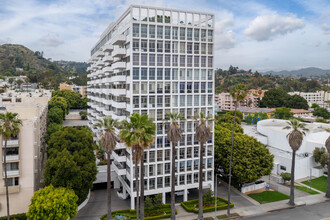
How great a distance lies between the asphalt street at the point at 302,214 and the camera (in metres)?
38.7

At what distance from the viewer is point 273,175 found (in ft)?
188

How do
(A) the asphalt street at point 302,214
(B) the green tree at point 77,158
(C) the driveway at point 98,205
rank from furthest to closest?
1. (C) the driveway at point 98,205
2. (A) the asphalt street at point 302,214
3. (B) the green tree at point 77,158

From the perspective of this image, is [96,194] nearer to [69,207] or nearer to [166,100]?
[69,207]

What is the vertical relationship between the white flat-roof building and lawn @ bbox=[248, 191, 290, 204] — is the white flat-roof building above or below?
above

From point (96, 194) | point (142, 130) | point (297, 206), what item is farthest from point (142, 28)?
point (297, 206)

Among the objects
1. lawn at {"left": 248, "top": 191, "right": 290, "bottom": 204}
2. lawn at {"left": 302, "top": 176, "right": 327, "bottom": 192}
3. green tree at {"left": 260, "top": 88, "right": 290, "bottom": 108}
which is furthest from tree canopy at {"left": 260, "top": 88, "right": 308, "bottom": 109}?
lawn at {"left": 248, "top": 191, "right": 290, "bottom": 204}

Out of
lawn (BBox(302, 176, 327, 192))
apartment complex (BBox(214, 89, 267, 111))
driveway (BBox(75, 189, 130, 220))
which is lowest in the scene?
driveway (BBox(75, 189, 130, 220))

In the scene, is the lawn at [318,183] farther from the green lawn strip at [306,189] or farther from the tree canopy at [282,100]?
the tree canopy at [282,100]

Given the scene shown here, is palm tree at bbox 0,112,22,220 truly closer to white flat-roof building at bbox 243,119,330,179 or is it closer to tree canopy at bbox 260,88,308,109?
white flat-roof building at bbox 243,119,330,179

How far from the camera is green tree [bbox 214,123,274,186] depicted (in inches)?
1767

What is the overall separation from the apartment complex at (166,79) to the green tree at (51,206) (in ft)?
32.0

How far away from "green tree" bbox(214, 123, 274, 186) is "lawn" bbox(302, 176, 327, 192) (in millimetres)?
12377

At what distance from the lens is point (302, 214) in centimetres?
3978

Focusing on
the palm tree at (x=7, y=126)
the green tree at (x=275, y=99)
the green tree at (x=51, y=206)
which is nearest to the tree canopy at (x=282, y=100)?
the green tree at (x=275, y=99)
